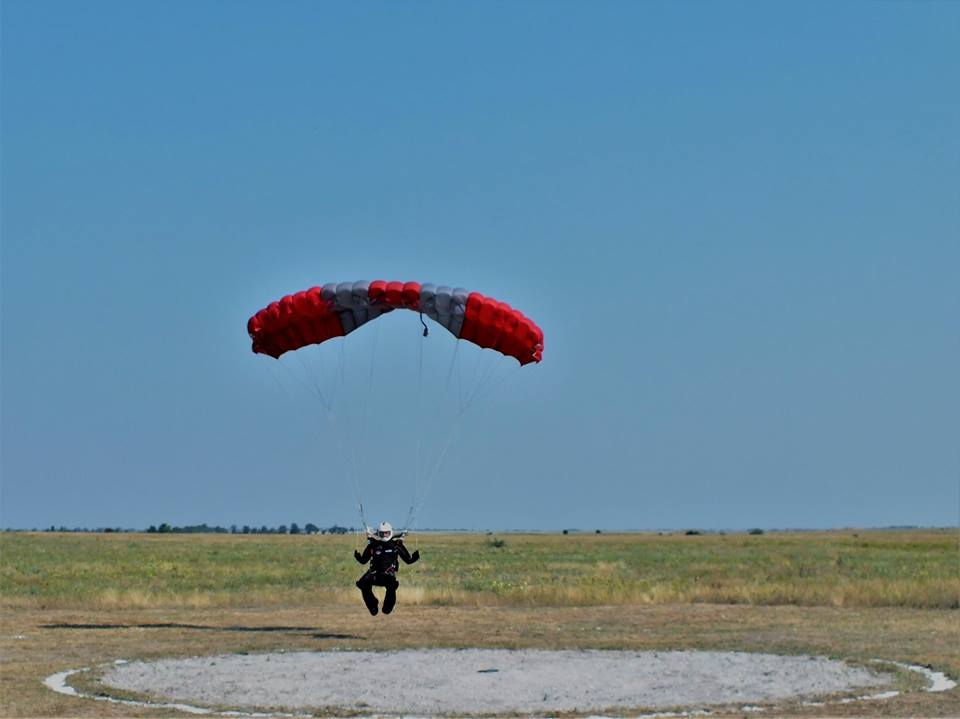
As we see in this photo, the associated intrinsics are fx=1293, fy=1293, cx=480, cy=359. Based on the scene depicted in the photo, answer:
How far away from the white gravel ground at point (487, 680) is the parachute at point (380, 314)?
205 inches

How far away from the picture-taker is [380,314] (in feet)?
73.0

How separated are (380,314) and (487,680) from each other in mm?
7343

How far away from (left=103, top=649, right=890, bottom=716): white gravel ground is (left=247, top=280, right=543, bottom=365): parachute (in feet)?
17.0

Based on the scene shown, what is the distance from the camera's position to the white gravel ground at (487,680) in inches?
626

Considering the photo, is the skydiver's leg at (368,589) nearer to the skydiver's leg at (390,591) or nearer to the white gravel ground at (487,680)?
the skydiver's leg at (390,591)

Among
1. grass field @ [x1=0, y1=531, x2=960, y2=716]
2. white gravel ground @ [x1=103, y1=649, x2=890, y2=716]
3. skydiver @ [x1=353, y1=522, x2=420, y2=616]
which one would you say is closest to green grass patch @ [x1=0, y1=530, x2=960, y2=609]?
grass field @ [x1=0, y1=531, x2=960, y2=716]

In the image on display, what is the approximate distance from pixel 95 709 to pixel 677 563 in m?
44.4

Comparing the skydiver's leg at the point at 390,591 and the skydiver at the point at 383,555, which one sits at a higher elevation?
the skydiver at the point at 383,555

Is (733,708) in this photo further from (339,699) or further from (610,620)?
(610,620)

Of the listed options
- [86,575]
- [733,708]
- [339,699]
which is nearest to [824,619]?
[733,708]

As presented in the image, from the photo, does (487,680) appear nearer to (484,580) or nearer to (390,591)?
(390,591)

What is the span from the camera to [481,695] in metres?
16.3

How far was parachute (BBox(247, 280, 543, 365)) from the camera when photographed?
2155 cm

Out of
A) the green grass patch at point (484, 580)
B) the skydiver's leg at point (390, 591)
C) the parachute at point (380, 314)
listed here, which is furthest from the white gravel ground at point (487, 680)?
the green grass patch at point (484, 580)
